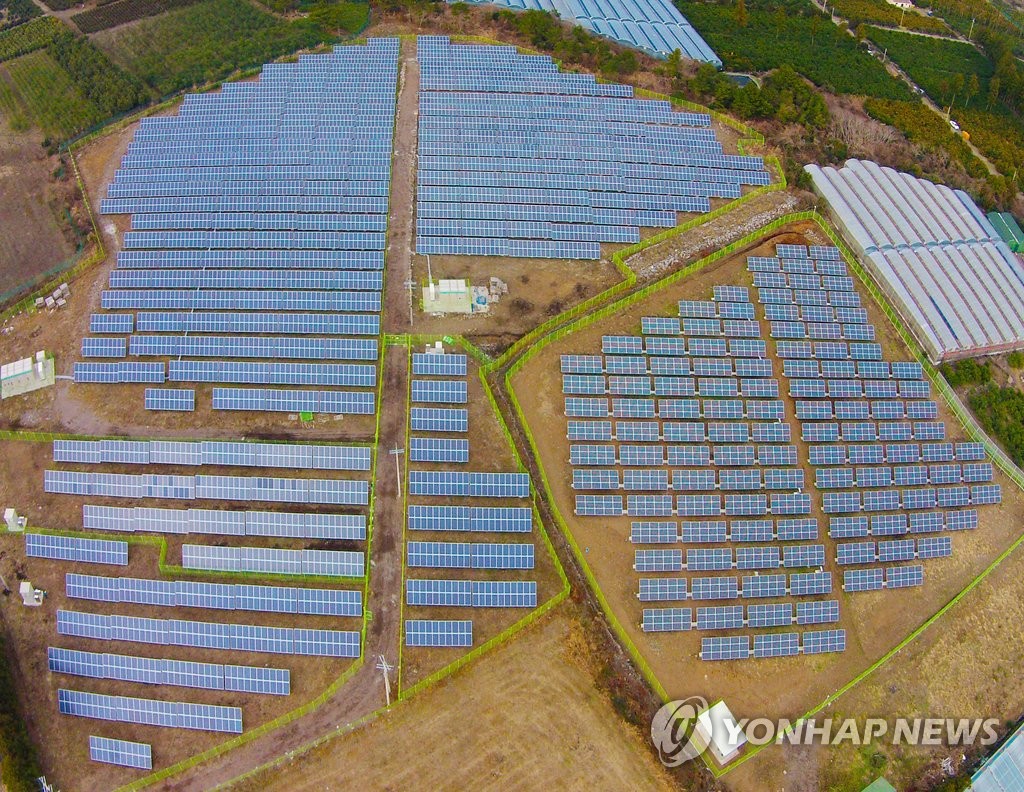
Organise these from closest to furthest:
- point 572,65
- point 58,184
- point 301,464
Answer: point 301,464 < point 58,184 < point 572,65

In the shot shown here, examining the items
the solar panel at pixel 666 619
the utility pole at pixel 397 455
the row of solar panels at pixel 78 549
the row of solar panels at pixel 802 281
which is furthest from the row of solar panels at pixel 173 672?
the row of solar panels at pixel 802 281

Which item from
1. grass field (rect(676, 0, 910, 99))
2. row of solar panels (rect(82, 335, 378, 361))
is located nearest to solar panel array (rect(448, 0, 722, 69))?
grass field (rect(676, 0, 910, 99))

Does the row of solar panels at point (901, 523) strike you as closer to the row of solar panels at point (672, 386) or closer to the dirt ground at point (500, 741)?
the row of solar panels at point (672, 386)

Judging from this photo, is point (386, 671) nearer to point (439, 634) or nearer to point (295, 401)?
point (439, 634)

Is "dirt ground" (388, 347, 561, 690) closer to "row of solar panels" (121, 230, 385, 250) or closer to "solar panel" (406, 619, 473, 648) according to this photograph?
"solar panel" (406, 619, 473, 648)

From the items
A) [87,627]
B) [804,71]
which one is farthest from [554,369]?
[804,71]

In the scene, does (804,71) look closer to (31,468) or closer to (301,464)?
(301,464)

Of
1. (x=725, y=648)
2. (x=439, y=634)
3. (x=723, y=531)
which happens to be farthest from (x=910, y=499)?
(x=439, y=634)
